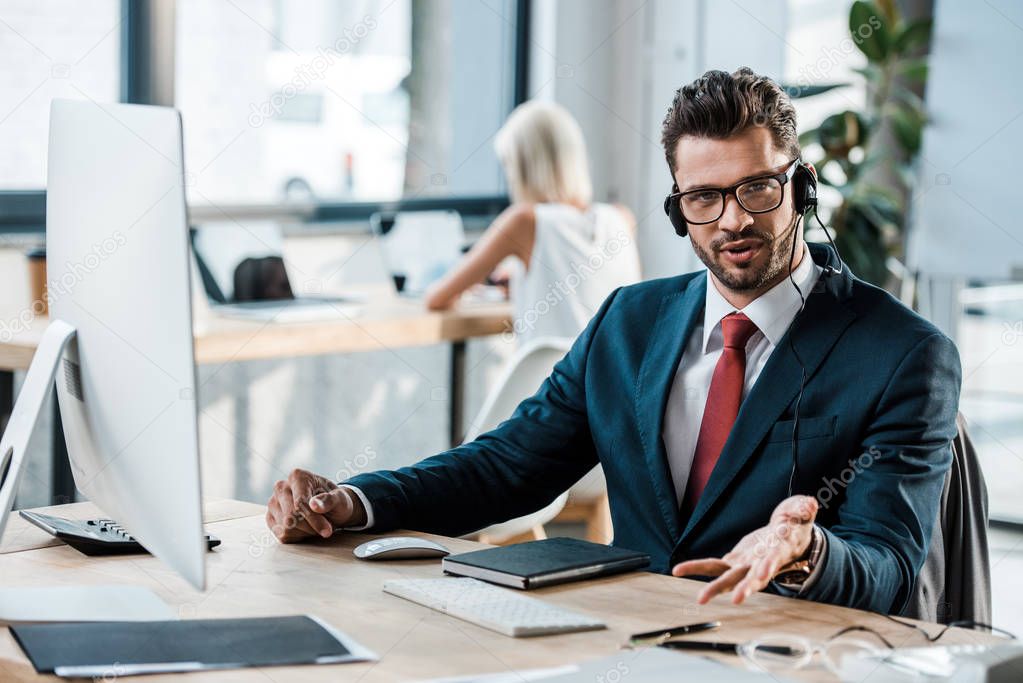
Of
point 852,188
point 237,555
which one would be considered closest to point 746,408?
point 237,555

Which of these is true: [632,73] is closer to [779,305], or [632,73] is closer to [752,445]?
[779,305]

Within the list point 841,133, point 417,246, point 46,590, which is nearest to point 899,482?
point 46,590

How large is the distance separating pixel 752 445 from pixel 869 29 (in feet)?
10.4

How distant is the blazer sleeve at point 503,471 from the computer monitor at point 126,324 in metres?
0.43

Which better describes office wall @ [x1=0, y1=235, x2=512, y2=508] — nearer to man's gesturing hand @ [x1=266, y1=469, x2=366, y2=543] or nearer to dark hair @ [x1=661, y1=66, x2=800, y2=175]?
man's gesturing hand @ [x1=266, y1=469, x2=366, y2=543]

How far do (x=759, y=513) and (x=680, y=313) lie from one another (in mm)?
339

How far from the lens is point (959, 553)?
5.17ft

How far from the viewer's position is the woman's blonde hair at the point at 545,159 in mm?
3910

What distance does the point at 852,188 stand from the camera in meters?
4.36

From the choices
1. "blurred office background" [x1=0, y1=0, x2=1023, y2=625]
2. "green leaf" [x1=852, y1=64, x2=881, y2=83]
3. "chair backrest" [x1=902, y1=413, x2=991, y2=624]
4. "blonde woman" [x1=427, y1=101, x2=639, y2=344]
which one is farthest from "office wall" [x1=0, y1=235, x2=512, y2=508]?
"chair backrest" [x1=902, y1=413, x2=991, y2=624]

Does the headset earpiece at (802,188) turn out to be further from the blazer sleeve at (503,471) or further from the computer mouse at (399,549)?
the computer mouse at (399,549)

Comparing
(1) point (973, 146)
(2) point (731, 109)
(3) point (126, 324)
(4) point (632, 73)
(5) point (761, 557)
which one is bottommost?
(5) point (761, 557)

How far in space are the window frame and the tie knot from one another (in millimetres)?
2529

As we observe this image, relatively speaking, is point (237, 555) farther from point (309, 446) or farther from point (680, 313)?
point (309, 446)
